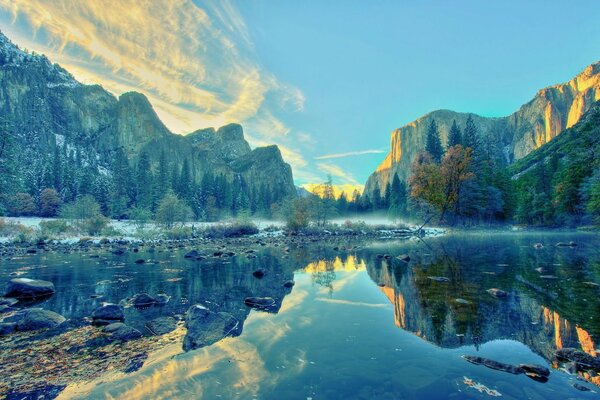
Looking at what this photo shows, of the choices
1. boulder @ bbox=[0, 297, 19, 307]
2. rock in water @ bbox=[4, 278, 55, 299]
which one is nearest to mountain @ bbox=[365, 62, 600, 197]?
rock in water @ bbox=[4, 278, 55, 299]

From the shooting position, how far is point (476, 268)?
40.8 ft

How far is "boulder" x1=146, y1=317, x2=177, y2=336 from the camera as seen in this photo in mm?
5941

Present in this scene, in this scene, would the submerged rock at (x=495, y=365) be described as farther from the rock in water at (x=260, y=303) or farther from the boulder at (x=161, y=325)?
the boulder at (x=161, y=325)

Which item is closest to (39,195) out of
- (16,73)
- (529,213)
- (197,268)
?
(197,268)

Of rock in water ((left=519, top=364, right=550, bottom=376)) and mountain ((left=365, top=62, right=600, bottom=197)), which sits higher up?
mountain ((left=365, top=62, right=600, bottom=197))

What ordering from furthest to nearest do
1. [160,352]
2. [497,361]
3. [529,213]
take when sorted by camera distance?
[529,213], [160,352], [497,361]

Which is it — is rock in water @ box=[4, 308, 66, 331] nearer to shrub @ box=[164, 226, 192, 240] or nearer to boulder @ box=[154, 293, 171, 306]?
boulder @ box=[154, 293, 171, 306]

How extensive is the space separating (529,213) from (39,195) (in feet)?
314

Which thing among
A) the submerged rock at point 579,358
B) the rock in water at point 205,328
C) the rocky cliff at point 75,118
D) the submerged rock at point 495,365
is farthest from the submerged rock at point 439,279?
the rocky cliff at point 75,118

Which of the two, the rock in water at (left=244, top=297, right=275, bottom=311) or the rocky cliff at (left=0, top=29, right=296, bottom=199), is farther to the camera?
the rocky cliff at (left=0, top=29, right=296, bottom=199)

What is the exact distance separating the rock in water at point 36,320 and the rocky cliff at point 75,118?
114085 mm

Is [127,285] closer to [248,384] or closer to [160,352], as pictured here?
[160,352]

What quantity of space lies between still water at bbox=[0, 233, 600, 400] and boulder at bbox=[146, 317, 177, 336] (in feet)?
0.83

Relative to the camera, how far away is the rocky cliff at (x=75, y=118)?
13312 cm
